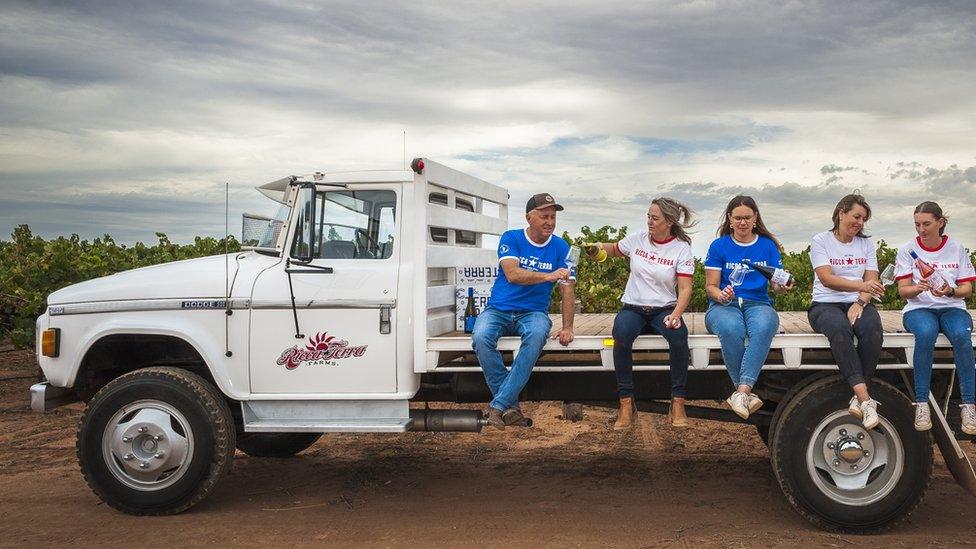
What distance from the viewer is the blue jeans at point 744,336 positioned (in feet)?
18.9

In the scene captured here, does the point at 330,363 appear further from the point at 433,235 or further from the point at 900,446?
the point at 900,446

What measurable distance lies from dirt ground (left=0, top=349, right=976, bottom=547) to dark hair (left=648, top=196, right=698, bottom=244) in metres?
1.94

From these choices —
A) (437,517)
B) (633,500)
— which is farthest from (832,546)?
(437,517)

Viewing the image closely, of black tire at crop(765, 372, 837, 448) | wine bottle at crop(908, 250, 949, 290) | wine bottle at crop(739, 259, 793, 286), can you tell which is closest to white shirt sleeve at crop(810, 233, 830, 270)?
wine bottle at crop(739, 259, 793, 286)

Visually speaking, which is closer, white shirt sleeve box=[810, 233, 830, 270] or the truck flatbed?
the truck flatbed

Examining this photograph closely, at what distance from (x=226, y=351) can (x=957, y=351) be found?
15.9 feet

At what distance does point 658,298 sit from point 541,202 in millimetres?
1046

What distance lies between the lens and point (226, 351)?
6297 mm

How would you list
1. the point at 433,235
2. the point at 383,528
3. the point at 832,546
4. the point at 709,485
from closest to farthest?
the point at 832,546 < the point at 383,528 < the point at 433,235 < the point at 709,485

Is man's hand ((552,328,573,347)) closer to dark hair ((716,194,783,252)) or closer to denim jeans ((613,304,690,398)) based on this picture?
denim jeans ((613,304,690,398))

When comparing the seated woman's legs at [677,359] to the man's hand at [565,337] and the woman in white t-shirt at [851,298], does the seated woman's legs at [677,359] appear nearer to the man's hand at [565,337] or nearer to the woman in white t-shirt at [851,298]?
the man's hand at [565,337]

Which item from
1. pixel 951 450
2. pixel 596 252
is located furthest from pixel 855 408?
pixel 596 252

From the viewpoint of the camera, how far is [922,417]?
19.0ft

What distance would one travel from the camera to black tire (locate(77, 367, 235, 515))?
623 cm
